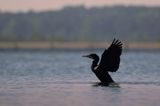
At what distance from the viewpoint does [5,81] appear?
29266mm

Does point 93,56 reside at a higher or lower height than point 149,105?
higher

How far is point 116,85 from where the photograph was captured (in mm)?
27078

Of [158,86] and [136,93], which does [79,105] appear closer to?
[136,93]

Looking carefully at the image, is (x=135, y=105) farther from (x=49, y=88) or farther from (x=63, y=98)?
(x=49, y=88)

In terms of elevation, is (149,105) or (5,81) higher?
(5,81)

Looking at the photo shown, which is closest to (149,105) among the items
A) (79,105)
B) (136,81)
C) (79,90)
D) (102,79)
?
(79,105)

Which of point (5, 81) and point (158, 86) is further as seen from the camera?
point (5, 81)

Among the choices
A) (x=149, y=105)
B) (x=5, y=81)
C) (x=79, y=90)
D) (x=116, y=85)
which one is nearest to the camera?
(x=149, y=105)

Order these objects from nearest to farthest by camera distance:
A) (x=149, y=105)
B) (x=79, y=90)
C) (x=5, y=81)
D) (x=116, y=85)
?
(x=149, y=105)
(x=79, y=90)
(x=116, y=85)
(x=5, y=81)

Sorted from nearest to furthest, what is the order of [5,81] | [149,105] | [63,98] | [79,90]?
[149,105] < [63,98] < [79,90] < [5,81]

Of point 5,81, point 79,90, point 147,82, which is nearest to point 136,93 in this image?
point 79,90

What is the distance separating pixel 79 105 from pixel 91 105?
0.31m

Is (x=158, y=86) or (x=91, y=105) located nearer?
(x=91, y=105)

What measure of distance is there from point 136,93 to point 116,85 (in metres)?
3.04
